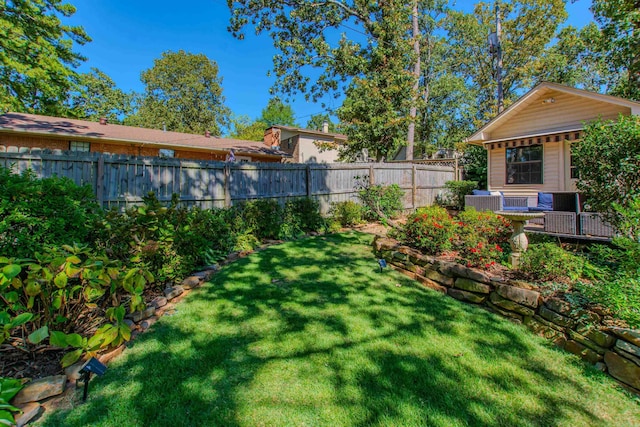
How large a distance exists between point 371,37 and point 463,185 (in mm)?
7314

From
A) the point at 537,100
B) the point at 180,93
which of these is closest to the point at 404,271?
the point at 537,100

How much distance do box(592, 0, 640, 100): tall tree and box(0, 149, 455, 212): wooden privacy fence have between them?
917 centimetres

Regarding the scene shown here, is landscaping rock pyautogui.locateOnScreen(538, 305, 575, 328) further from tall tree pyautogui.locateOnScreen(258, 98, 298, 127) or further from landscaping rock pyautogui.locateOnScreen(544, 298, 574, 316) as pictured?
tall tree pyautogui.locateOnScreen(258, 98, 298, 127)

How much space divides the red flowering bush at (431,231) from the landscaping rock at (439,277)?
0.48 m

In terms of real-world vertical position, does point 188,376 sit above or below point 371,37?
below

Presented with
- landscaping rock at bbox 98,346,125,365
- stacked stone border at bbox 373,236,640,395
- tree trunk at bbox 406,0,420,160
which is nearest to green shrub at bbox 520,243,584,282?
stacked stone border at bbox 373,236,640,395

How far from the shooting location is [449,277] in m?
3.99

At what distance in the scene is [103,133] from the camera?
558 inches

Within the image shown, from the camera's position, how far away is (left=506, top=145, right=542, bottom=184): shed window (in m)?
9.91

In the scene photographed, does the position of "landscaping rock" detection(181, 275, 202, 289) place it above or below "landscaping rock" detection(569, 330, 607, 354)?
above

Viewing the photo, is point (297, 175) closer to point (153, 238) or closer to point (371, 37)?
point (153, 238)

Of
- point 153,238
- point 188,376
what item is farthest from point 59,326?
point 153,238

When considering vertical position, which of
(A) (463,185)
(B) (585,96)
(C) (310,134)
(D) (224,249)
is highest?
(C) (310,134)

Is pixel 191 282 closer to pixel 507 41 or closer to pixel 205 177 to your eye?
pixel 205 177
